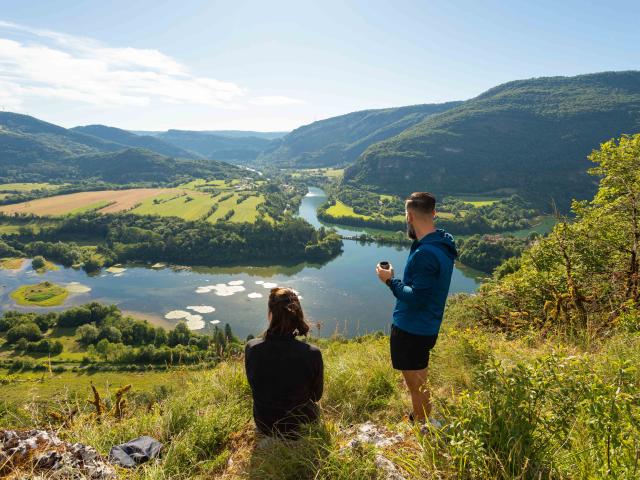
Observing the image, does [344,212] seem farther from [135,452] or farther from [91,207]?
[135,452]

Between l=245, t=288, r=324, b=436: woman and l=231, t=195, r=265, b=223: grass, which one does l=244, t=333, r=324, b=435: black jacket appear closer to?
l=245, t=288, r=324, b=436: woman

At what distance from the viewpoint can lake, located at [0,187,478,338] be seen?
42.5 meters

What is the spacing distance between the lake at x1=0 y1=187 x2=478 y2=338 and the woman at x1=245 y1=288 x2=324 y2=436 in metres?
32.0

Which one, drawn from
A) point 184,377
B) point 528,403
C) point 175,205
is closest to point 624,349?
point 528,403

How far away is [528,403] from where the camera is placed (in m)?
2.23

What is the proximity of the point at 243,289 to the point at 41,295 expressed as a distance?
95.1 ft

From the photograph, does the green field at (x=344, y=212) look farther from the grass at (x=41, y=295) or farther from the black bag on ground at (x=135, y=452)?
the black bag on ground at (x=135, y=452)

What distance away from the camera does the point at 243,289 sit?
5284 cm

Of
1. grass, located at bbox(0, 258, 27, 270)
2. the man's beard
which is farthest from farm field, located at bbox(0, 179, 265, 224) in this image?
the man's beard

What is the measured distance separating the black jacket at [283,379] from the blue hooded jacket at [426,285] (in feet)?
3.00

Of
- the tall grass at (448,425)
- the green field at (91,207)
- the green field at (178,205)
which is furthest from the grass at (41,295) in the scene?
the tall grass at (448,425)

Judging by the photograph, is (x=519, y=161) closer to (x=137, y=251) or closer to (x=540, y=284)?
(x=137, y=251)

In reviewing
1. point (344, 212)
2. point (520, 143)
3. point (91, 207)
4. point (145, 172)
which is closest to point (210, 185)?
point (91, 207)

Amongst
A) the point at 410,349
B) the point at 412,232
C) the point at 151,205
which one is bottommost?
the point at 151,205
